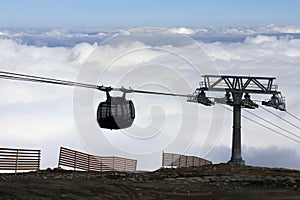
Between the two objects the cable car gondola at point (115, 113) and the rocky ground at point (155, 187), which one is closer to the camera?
the rocky ground at point (155, 187)

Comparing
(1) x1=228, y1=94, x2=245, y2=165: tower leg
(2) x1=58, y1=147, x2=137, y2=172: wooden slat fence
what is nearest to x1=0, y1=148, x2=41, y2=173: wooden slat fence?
(2) x1=58, y1=147, x2=137, y2=172: wooden slat fence

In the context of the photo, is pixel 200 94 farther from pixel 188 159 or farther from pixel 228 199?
pixel 228 199

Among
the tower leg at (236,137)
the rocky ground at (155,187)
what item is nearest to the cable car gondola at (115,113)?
the rocky ground at (155,187)

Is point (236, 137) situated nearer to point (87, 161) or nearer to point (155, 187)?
point (87, 161)

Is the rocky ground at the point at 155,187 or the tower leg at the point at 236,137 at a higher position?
the tower leg at the point at 236,137

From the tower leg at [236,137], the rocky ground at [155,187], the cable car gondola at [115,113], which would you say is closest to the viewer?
the rocky ground at [155,187]

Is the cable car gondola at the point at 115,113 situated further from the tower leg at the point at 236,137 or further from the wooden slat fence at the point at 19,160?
the tower leg at the point at 236,137
